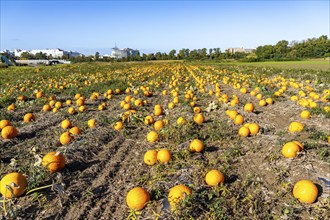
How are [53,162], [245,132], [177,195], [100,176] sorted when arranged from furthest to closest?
[245,132] < [100,176] < [53,162] < [177,195]

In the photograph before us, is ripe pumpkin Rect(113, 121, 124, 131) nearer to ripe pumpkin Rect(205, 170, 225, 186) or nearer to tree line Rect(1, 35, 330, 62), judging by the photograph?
ripe pumpkin Rect(205, 170, 225, 186)

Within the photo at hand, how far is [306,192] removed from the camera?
4504mm

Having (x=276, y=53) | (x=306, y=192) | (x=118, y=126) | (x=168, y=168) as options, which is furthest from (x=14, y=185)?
(x=276, y=53)

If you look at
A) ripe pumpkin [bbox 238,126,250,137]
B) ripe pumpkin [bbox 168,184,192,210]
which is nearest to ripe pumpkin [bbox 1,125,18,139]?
ripe pumpkin [bbox 168,184,192,210]

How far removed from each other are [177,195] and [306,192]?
2.19 metres

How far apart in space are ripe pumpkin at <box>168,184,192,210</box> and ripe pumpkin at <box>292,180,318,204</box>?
6.17 ft

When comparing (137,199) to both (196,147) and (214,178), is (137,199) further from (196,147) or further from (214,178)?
(196,147)

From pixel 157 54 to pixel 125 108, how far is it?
110 metres

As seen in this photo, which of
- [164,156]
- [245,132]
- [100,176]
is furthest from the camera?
[245,132]

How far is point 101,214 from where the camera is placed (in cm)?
455

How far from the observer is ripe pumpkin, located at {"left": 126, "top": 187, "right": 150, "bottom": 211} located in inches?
178

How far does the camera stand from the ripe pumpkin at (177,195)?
14.2ft

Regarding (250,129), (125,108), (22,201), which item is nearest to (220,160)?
(250,129)

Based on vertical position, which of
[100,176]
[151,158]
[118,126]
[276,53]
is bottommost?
[100,176]
